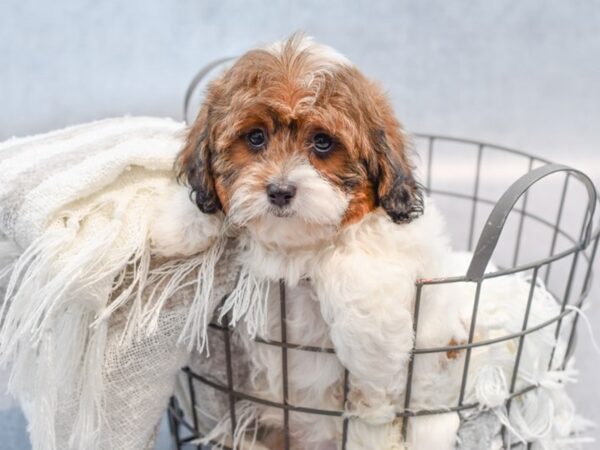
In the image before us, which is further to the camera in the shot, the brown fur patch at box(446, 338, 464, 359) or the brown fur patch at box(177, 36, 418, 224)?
the brown fur patch at box(446, 338, 464, 359)

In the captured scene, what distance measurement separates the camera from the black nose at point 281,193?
100 centimetres

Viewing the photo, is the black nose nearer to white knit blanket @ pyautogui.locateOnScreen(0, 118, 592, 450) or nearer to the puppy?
the puppy

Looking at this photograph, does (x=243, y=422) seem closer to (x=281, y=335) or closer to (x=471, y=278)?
(x=281, y=335)

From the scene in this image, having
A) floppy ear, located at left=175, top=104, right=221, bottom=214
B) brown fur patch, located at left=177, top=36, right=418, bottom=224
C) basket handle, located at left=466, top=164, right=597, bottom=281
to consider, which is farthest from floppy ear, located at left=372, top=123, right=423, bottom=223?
floppy ear, located at left=175, top=104, right=221, bottom=214

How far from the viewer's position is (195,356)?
132 centimetres

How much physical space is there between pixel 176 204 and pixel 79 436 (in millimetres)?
387

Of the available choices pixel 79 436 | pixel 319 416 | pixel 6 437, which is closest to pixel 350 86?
pixel 319 416

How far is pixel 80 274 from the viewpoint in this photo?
1.09m

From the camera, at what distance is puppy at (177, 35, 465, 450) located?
1027mm

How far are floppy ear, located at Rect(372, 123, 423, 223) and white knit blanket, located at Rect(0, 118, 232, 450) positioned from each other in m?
0.27

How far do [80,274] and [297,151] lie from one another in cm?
35

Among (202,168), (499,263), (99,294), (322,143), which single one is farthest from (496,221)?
(499,263)

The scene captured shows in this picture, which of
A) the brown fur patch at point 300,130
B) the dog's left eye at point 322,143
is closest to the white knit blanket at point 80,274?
the brown fur patch at point 300,130

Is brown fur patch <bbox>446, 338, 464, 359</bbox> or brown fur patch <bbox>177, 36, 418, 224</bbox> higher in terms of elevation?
brown fur patch <bbox>177, 36, 418, 224</bbox>
